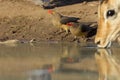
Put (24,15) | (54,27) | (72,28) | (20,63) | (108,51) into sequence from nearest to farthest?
(20,63), (108,51), (72,28), (54,27), (24,15)

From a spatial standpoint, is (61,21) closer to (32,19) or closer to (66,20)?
(66,20)

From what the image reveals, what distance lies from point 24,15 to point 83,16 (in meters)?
1.51

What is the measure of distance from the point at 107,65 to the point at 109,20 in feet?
4.38

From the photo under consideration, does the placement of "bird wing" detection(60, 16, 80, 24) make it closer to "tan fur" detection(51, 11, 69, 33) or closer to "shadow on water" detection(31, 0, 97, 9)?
"tan fur" detection(51, 11, 69, 33)

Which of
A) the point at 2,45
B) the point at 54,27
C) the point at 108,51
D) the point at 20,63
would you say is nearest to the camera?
the point at 20,63

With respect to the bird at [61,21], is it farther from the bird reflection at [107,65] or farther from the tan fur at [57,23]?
the bird reflection at [107,65]

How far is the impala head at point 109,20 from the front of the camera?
895 centimetres

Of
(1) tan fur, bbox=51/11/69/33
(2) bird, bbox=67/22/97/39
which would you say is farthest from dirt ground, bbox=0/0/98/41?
(2) bird, bbox=67/22/97/39

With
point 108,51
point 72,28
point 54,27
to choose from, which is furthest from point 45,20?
point 108,51

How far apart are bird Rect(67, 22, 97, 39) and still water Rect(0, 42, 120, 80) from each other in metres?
0.68

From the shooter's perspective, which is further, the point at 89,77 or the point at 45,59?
the point at 45,59

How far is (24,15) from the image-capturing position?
43.4 ft

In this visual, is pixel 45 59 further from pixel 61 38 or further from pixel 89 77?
pixel 61 38

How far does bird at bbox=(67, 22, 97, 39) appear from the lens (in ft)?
37.6
